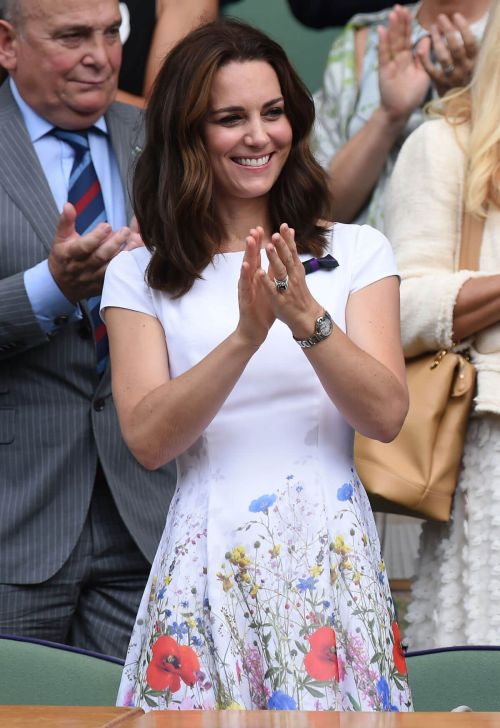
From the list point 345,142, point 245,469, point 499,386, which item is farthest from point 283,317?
point 345,142

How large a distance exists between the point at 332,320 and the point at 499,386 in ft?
2.94

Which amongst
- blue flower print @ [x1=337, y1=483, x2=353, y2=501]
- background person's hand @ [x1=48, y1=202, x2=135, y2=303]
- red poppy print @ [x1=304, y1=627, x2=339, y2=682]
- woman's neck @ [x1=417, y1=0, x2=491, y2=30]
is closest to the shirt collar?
background person's hand @ [x1=48, y1=202, x2=135, y2=303]

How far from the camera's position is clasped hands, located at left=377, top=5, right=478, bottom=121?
3.93 m

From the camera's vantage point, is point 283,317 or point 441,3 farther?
point 441,3

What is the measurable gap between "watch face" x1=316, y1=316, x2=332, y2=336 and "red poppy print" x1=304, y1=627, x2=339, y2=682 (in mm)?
503

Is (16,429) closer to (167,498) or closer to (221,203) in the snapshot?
(167,498)

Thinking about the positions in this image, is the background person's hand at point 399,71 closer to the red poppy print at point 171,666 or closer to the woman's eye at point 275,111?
the woman's eye at point 275,111

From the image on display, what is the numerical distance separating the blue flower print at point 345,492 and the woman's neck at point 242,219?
21.2 inches

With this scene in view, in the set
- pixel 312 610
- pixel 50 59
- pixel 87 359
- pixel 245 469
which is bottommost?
pixel 312 610

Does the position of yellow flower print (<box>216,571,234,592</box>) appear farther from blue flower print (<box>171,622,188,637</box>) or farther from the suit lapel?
the suit lapel

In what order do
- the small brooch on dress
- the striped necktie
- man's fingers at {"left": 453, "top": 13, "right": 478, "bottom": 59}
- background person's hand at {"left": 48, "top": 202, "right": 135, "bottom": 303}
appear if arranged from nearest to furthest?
the small brooch on dress, background person's hand at {"left": 48, "top": 202, "right": 135, "bottom": 303}, the striped necktie, man's fingers at {"left": 453, "top": 13, "right": 478, "bottom": 59}

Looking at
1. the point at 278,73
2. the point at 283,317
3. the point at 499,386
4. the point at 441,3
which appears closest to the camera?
the point at 283,317

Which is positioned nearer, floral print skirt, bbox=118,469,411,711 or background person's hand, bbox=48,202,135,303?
floral print skirt, bbox=118,469,411,711

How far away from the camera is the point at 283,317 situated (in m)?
2.45
